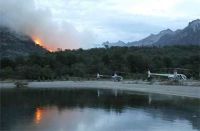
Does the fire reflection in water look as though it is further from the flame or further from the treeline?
the treeline

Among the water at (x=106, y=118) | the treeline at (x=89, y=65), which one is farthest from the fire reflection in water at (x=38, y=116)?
the treeline at (x=89, y=65)

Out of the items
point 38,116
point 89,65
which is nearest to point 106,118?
point 38,116

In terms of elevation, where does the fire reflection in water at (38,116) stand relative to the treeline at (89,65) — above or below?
below

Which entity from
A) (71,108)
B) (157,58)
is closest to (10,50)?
(157,58)

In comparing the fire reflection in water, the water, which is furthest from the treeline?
the fire reflection in water

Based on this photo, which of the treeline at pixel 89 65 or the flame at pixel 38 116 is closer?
the flame at pixel 38 116

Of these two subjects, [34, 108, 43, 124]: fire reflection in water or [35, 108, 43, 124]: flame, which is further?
[34, 108, 43, 124]: fire reflection in water

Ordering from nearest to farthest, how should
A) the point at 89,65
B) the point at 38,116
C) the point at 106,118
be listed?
the point at 106,118
the point at 38,116
the point at 89,65

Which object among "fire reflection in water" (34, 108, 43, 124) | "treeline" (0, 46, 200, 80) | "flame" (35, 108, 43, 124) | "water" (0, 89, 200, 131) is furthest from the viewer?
"treeline" (0, 46, 200, 80)

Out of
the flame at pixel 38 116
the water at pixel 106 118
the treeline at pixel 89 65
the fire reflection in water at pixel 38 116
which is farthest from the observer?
the treeline at pixel 89 65

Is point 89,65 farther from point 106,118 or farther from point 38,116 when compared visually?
point 106,118

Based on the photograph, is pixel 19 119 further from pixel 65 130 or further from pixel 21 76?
pixel 21 76

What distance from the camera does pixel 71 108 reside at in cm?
5047

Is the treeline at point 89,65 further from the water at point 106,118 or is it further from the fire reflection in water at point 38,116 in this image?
the fire reflection in water at point 38,116
